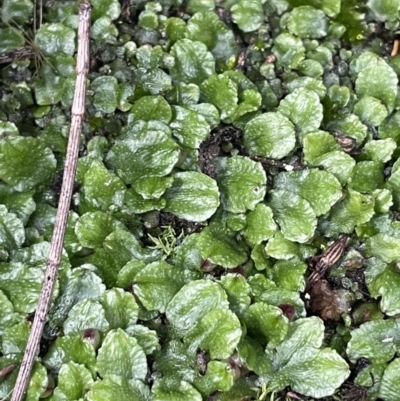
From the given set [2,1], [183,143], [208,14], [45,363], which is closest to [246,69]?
[208,14]

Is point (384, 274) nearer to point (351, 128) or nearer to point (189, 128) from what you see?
point (351, 128)

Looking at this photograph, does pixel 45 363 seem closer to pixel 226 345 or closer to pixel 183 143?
pixel 226 345

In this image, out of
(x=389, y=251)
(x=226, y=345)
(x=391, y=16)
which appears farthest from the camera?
(x=391, y=16)

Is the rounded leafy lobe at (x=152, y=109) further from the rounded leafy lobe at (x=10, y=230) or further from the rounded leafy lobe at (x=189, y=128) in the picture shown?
the rounded leafy lobe at (x=10, y=230)

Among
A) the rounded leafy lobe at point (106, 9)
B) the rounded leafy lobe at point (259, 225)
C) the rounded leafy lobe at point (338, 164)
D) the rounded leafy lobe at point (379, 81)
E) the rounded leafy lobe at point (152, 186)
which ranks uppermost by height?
the rounded leafy lobe at point (106, 9)

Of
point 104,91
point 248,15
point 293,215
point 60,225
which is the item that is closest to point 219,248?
Answer: point 293,215

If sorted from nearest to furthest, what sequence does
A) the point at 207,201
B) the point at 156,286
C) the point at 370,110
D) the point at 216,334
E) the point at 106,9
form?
the point at 216,334
the point at 156,286
the point at 207,201
the point at 370,110
the point at 106,9

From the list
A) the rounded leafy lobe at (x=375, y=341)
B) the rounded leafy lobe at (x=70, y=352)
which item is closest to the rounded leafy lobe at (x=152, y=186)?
the rounded leafy lobe at (x=70, y=352)

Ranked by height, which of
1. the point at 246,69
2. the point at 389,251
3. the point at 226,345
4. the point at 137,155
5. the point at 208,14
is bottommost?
the point at 226,345
